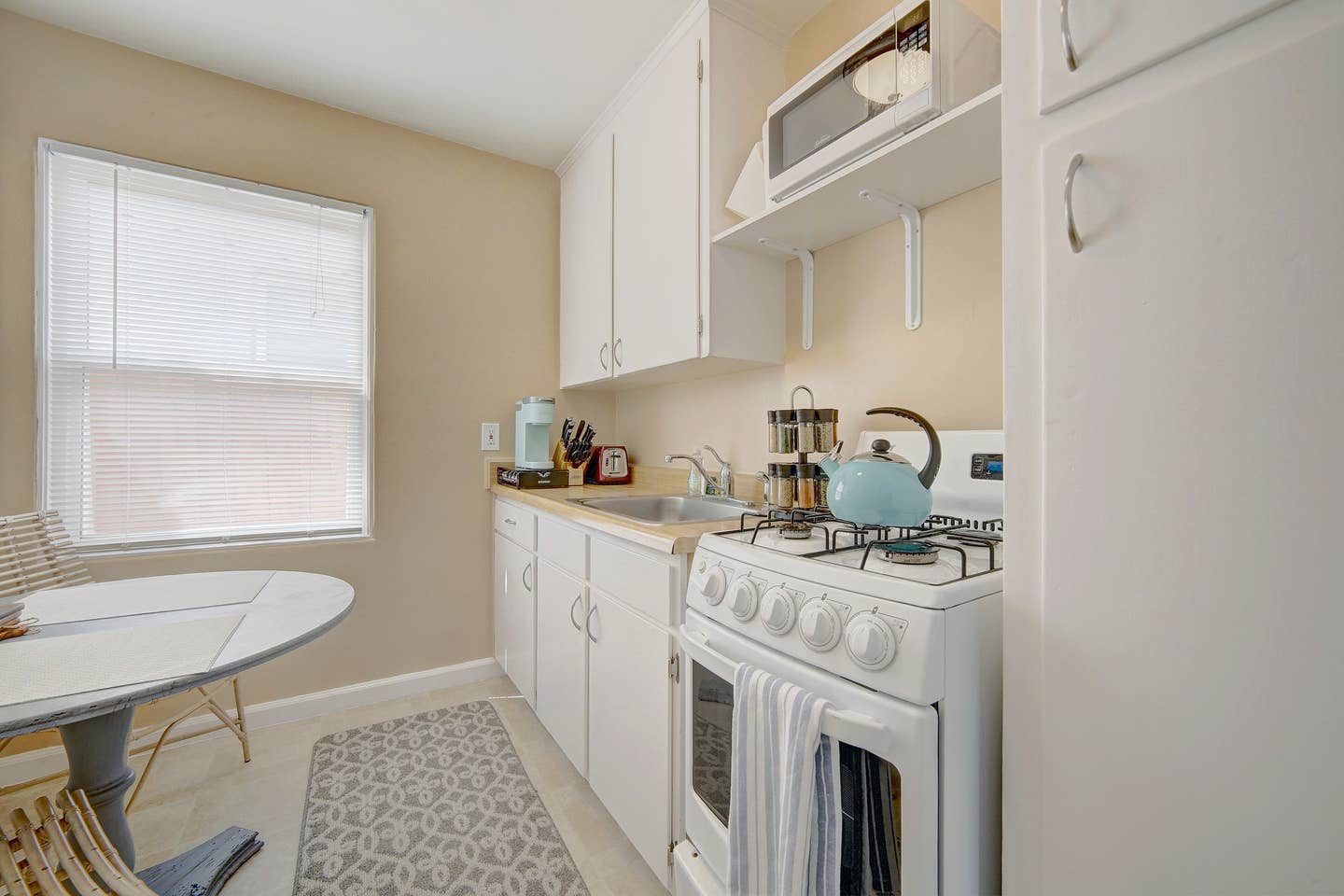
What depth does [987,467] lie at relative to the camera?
1.20m

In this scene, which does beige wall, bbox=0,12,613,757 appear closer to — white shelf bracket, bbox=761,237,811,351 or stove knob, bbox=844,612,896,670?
white shelf bracket, bbox=761,237,811,351

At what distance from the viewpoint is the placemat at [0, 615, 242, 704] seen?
2.73ft

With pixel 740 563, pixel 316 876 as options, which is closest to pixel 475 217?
pixel 740 563

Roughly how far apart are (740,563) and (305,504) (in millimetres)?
2083

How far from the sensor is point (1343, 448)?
0.49 metres

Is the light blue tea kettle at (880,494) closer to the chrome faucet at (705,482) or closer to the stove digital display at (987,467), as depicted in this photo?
the stove digital display at (987,467)

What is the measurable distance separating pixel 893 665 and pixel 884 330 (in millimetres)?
1068

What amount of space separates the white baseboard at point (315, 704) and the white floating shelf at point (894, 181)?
2.24 meters

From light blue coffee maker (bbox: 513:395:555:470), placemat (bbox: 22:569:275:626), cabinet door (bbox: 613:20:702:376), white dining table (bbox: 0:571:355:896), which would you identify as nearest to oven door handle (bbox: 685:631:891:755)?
white dining table (bbox: 0:571:355:896)

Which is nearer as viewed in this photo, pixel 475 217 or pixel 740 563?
pixel 740 563

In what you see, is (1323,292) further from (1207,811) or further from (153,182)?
(153,182)

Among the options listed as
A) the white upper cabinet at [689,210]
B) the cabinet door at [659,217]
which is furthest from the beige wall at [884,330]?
the cabinet door at [659,217]

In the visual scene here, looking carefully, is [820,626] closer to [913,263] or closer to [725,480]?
[913,263]

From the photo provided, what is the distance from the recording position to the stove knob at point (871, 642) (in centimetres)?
72
